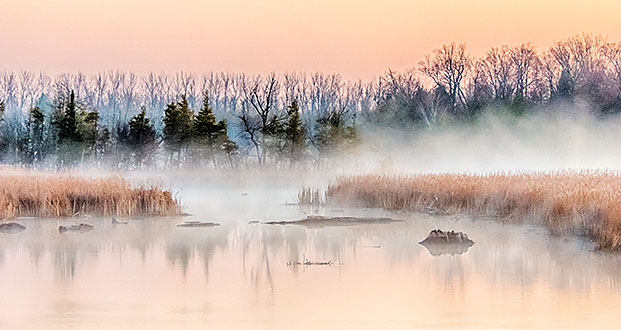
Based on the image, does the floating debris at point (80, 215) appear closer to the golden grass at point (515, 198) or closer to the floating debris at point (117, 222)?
the floating debris at point (117, 222)

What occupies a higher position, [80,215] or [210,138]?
[210,138]

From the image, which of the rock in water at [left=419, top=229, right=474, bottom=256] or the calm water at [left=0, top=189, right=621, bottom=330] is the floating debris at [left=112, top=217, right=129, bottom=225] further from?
the rock in water at [left=419, top=229, right=474, bottom=256]

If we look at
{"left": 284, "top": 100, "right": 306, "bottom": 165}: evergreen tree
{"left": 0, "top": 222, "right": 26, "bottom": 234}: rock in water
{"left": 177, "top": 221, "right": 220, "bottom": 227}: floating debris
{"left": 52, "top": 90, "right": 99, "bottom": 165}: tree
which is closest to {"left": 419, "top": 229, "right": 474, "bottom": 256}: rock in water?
{"left": 177, "top": 221, "right": 220, "bottom": 227}: floating debris

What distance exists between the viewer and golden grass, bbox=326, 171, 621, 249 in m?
15.8

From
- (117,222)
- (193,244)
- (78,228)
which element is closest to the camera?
(193,244)

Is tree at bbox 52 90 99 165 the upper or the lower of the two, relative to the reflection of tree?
upper

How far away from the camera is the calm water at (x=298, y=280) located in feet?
30.9

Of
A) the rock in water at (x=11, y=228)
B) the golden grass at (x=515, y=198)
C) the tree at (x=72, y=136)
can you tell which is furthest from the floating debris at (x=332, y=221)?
the tree at (x=72, y=136)

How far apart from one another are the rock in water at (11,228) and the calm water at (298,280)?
325mm

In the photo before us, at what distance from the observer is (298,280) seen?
1205 centimetres

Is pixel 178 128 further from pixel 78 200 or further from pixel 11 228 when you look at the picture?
pixel 11 228

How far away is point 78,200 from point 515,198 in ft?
32.2

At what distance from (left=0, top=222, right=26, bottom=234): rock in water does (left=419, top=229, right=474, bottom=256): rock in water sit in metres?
7.82

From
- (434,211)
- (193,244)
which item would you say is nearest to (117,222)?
(193,244)
